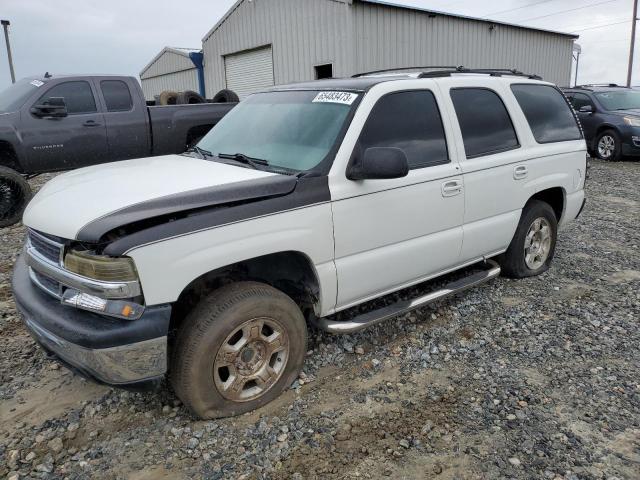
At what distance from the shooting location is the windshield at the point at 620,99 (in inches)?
508

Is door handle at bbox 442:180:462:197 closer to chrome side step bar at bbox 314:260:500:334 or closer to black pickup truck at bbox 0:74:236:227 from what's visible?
chrome side step bar at bbox 314:260:500:334

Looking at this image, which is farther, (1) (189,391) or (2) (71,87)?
(2) (71,87)

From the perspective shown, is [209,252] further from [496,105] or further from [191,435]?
[496,105]

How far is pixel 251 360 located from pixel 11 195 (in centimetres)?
570

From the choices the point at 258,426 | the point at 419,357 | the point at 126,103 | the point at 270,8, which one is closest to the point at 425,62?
the point at 270,8

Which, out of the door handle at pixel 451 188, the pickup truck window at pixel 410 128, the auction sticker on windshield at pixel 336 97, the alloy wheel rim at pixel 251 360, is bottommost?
the alloy wheel rim at pixel 251 360

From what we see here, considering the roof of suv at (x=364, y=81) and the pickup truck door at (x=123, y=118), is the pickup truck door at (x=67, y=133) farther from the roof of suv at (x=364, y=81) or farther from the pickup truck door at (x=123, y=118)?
the roof of suv at (x=364, y=81)

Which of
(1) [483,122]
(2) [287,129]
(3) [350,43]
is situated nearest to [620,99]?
(3) [350,43]

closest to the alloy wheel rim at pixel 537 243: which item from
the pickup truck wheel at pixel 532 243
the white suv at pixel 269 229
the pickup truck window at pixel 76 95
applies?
the pickup truck wheel at pixel 532 243

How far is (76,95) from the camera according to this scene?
7812 mm

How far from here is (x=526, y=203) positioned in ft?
15.2

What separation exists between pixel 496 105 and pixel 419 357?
2.21m

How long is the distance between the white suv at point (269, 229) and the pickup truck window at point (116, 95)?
4.82 metres

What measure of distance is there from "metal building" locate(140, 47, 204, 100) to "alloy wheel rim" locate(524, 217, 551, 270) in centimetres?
1888
